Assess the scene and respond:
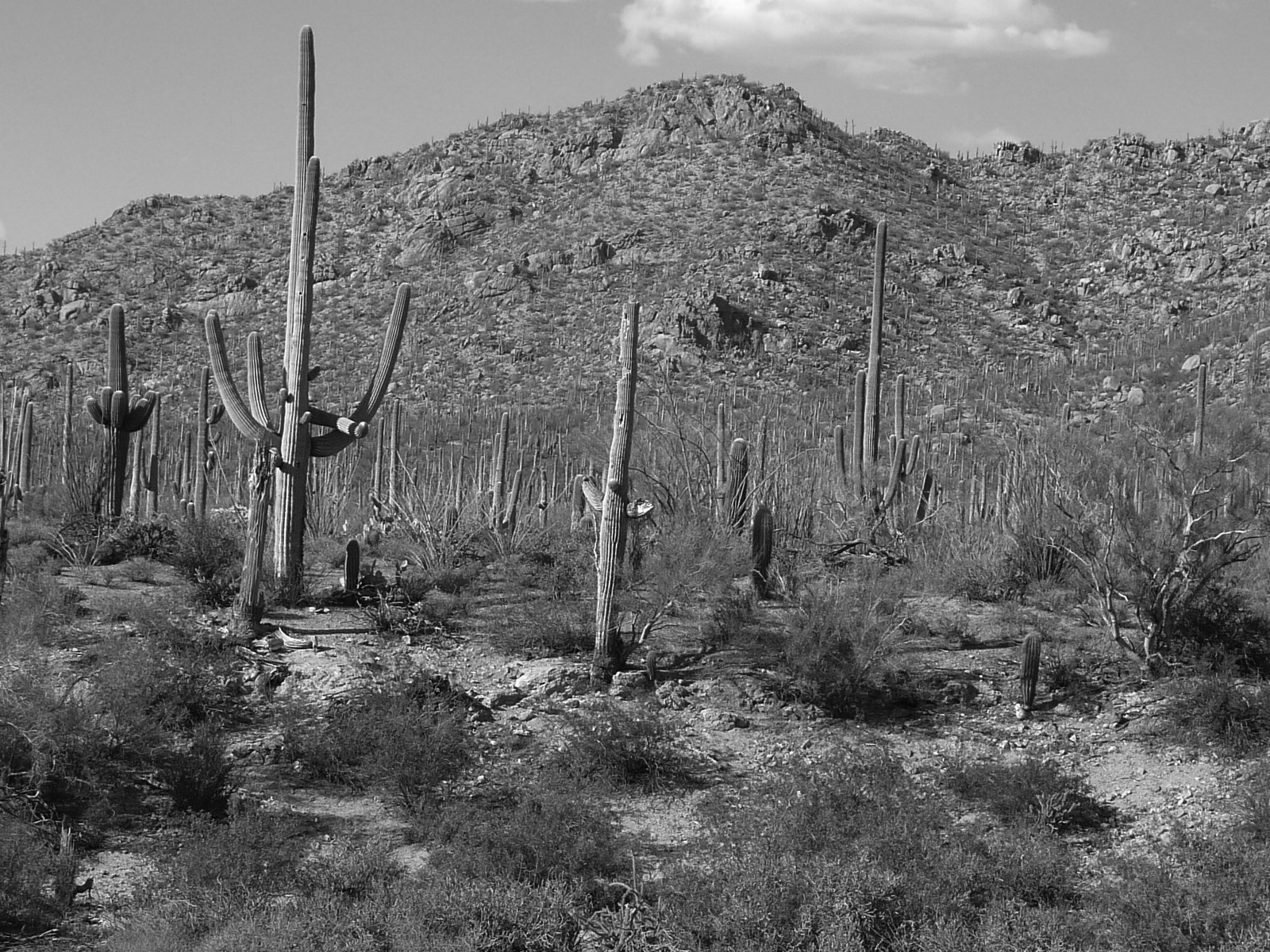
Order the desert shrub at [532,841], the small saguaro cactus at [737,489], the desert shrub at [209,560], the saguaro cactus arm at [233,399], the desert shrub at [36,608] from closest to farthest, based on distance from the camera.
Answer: the desert shrub at [532,841] < the desert shrub at [36,608] < the desert shrub at [209,560] < the saguaro cactus arm at [233,399] < the small saguaro cactus at [737,489]

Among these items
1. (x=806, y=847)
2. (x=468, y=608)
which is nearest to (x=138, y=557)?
(x=468, y=608)

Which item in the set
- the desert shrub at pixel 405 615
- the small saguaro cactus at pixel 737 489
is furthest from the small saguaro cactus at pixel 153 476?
the small saguaro cactus at pixel 737 489

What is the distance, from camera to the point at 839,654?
11062mm

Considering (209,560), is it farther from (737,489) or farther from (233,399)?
(737,489)

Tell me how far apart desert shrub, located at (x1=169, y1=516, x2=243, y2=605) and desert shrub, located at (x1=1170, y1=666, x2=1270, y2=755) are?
8.86 metres

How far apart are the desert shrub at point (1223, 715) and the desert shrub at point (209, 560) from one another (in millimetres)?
8856

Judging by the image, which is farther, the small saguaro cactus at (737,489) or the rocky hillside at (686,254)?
the rocky hillside at (686,254)

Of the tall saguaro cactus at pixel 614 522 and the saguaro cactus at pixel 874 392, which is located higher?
the saguaro cactus at pixel 874 392

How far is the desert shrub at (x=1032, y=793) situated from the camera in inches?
354

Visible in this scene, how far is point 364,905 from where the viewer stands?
7.49m

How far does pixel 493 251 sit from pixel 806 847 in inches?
2158

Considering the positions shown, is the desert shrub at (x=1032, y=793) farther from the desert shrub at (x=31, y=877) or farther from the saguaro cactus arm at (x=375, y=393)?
the saguaro cactus arm at (x=375, y=393)

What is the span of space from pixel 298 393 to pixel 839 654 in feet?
20.1

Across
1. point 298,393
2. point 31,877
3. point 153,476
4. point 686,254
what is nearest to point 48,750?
point 31,877
